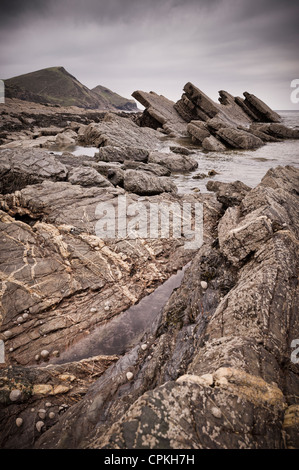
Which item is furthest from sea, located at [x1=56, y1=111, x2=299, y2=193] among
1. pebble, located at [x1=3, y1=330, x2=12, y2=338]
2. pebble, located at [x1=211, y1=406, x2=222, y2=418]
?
pebble, located at [x1=211, y1=406, x2=222, y2=418]

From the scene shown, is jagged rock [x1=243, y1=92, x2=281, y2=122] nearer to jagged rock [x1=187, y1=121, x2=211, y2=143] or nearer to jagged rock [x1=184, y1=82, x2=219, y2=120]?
jagged rock [x1=184, y1=82, x2=219, y2=120]

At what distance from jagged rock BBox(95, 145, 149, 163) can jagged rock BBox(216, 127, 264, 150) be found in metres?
16.9

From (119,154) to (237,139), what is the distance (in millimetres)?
20516

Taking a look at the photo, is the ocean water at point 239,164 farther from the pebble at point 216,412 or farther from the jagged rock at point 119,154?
the pebble at point 216,412

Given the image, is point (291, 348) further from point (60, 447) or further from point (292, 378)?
point (60, 447)

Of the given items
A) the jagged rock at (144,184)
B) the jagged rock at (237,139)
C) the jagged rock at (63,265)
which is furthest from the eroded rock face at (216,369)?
the jagged rock at (237,139)

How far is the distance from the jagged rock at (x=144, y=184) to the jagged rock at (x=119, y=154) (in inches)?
311

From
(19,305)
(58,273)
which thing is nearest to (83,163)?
(58,273)

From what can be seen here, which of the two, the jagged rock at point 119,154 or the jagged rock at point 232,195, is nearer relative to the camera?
the jagged rock at point 232,195

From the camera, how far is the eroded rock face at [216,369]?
249 cm

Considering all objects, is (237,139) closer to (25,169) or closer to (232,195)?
(232,195)

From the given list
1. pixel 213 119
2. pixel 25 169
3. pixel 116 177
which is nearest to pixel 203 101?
pixel 213 119

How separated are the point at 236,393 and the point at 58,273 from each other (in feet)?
20.6

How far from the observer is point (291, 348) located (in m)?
3.49
